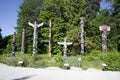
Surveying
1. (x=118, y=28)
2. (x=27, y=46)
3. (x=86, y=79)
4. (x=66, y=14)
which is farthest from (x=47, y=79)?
(x=27, y=46)

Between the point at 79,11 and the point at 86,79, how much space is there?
3331 centimetres

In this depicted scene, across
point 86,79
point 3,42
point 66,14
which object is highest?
point 66,14

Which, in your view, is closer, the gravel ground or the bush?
the gravel ground

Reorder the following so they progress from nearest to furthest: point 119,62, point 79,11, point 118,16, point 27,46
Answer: point 119,62
point 118,16
point 79,11
point 27,46

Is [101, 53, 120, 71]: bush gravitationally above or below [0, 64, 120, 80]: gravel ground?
above

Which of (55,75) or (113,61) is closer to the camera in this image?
(55,75)

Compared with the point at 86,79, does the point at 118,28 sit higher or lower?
higher

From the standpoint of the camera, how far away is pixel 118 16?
35.3 m

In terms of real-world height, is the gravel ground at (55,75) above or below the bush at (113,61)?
below


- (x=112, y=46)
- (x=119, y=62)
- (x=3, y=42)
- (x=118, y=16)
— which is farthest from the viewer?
(x=3, y=42)

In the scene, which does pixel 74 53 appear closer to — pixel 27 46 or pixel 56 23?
pixel 56 23

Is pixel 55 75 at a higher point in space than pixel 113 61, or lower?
lower

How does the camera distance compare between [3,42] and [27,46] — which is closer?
[27,46]

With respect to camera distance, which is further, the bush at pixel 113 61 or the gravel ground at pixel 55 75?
the bush at pixel 113 61
